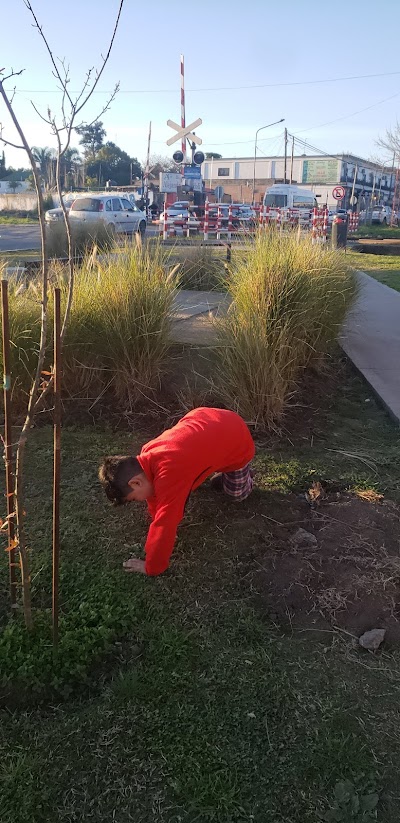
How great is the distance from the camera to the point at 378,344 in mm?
6730

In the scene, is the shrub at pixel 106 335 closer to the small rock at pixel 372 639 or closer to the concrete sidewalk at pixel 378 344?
the concrete sidewalk at pixel 378 344

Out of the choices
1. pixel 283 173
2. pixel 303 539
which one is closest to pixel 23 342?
pixel 303 539

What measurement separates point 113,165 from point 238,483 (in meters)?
70.9

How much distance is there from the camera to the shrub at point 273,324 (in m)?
4.41

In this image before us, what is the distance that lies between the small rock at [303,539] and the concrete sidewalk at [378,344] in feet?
6.24

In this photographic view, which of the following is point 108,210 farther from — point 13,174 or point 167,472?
point 13,174

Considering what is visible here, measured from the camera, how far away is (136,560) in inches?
107

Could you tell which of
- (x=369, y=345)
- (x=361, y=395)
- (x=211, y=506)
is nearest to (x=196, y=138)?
(x=369, y=345)

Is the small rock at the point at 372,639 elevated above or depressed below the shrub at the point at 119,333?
below

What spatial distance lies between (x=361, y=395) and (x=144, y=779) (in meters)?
4.04

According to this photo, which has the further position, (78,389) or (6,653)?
(78,389)

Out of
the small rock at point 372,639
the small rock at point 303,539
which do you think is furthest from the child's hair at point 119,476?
the small rock at point 372,639

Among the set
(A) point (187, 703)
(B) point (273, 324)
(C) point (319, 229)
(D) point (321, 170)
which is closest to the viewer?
(A) point (187, 703)

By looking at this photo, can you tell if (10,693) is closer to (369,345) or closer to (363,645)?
(363,645)
